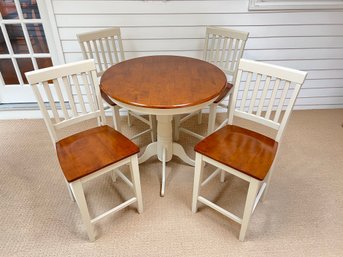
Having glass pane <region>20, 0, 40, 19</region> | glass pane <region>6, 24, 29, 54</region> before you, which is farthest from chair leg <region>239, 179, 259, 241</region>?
glass pane <region>6, 24, 29, 54</region>

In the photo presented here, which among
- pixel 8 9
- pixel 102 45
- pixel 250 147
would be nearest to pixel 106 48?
pixel 102 45

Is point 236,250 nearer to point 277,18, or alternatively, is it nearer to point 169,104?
point 169,104

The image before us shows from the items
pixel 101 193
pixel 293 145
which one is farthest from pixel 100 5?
pixel 293 145

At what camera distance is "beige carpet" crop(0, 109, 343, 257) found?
63.2 inches

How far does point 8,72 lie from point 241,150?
8.69ft

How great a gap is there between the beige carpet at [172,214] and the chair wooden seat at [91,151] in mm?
496

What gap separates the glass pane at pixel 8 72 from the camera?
283cm

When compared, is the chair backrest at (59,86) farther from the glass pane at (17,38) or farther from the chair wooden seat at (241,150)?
the glass pane at (17,38)

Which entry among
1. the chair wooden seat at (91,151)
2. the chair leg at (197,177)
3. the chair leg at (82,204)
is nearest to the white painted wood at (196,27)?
the chair wooden seat at (91,151)

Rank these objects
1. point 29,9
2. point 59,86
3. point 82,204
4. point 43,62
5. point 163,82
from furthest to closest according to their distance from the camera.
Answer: point 43,62, point 29,9, point 163,82, point 59,86, point 82,204

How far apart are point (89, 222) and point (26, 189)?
29.8 inches

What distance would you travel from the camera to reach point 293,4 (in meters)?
2.44

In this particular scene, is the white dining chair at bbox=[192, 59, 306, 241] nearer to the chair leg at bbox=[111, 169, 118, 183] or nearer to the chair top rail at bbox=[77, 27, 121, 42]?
the chair leg at bbox=[111, 169, 118, 183]

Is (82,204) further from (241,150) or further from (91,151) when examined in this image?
(241,150)
